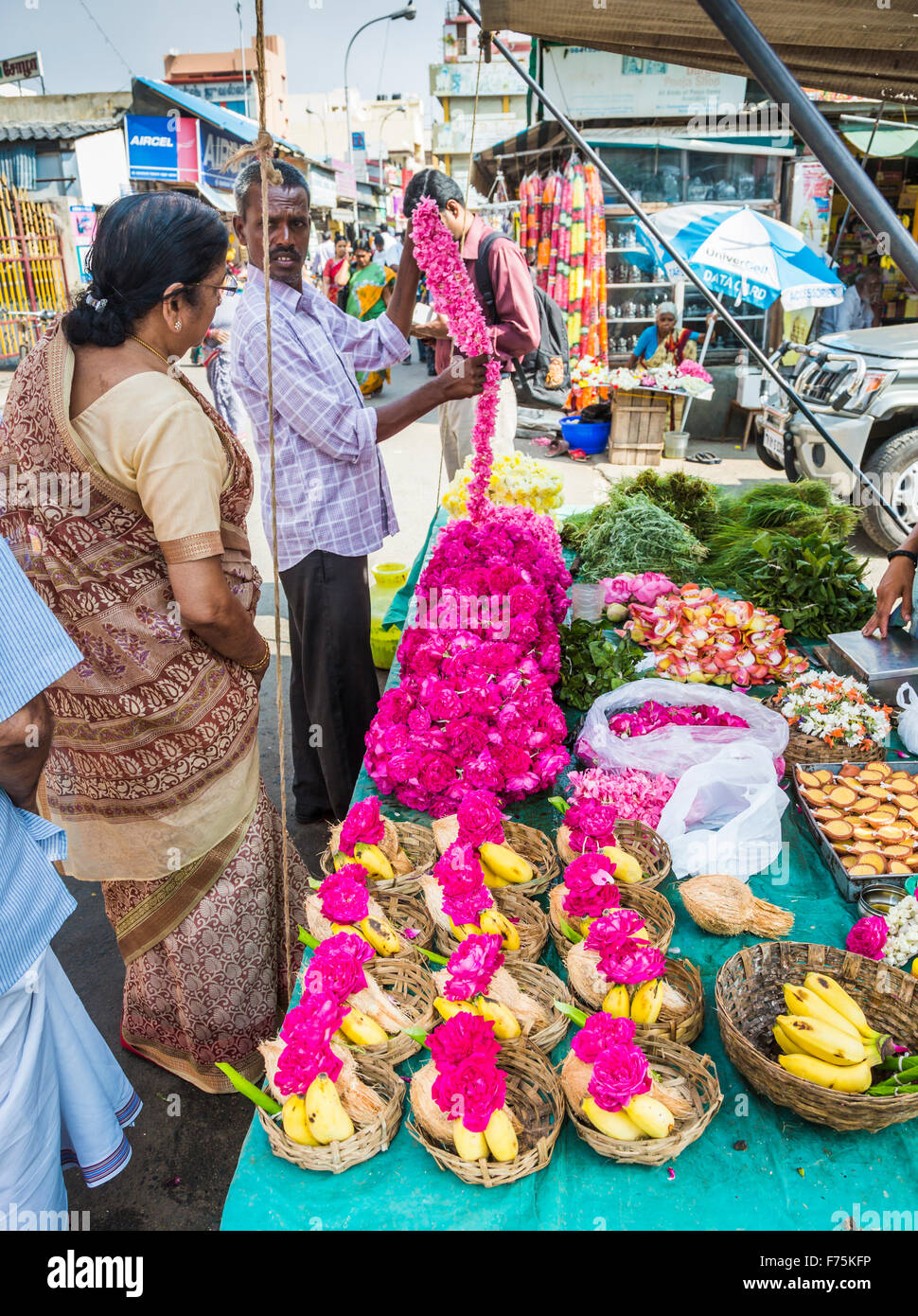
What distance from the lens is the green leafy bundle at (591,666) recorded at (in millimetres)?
2826

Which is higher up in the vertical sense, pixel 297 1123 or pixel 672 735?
pixel 672 735

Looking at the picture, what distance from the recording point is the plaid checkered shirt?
2.74 meters

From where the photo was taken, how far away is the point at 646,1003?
60.7 inches

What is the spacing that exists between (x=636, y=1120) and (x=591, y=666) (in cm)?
174

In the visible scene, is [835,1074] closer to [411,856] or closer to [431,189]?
[411,856]

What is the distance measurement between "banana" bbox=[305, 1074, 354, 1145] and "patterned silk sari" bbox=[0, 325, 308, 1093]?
88cm

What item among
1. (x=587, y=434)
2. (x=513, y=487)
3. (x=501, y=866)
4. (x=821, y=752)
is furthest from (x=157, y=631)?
(x=587, y=434)

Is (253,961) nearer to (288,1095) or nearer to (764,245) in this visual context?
(288,1095)

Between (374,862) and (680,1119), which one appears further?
(374,862)

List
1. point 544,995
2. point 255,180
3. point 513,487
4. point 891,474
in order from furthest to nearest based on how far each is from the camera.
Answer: point 891,474 < point 513,487 < point 255,180 < point 544,995

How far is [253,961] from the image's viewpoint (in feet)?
7.50

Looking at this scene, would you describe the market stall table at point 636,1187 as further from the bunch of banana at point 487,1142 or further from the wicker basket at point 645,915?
the wicker basket at point 645,915

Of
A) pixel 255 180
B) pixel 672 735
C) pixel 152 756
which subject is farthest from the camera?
pixel 255 180

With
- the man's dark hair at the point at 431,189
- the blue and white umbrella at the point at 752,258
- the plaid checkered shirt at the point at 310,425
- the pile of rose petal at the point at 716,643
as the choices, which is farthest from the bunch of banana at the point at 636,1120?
the blue and white umbrella at the point at 752,258
